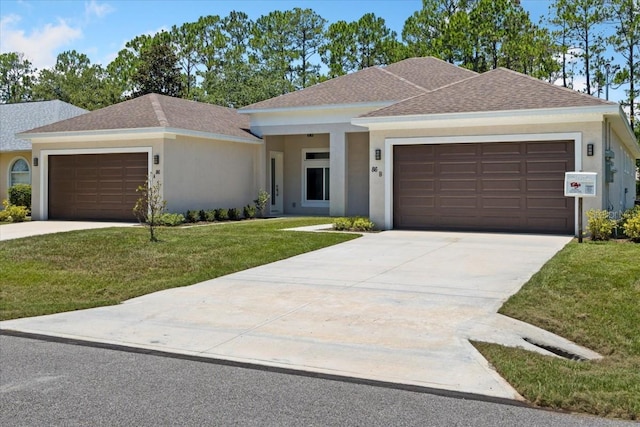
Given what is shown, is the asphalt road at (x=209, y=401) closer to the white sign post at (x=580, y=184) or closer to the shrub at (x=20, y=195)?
the white sign post at (x=580, y=184)

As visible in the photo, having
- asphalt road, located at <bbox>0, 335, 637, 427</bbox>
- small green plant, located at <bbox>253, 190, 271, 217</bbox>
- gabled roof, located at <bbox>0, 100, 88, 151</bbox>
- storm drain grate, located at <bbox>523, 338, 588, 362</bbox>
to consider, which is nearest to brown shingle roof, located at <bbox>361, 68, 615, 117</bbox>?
small green plant, located at <bbox>253, 190, 271, 217</bbox>

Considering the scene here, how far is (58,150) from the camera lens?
21812mm

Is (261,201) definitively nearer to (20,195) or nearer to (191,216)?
(191,216)

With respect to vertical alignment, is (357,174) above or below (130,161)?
below

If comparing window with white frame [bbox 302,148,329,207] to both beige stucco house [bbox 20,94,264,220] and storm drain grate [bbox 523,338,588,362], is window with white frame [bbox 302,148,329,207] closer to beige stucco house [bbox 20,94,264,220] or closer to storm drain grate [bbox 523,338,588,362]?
beige stucco house [bbox 20,94,264,220]

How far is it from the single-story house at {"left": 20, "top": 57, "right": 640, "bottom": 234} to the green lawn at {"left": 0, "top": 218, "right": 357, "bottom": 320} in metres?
3.28

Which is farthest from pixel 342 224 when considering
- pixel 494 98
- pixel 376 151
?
pixel 494 98

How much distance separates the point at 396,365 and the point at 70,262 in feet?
27.8

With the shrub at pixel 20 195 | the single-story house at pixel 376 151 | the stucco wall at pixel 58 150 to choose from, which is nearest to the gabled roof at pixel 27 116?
the shrub at pixel 20 195

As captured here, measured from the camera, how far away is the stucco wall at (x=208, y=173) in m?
20.3

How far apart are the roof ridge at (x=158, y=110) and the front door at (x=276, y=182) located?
5216 mm

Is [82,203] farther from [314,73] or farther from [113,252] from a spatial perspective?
[314,73]

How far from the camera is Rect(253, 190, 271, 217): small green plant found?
24.0 m

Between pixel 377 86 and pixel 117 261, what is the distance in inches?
558
